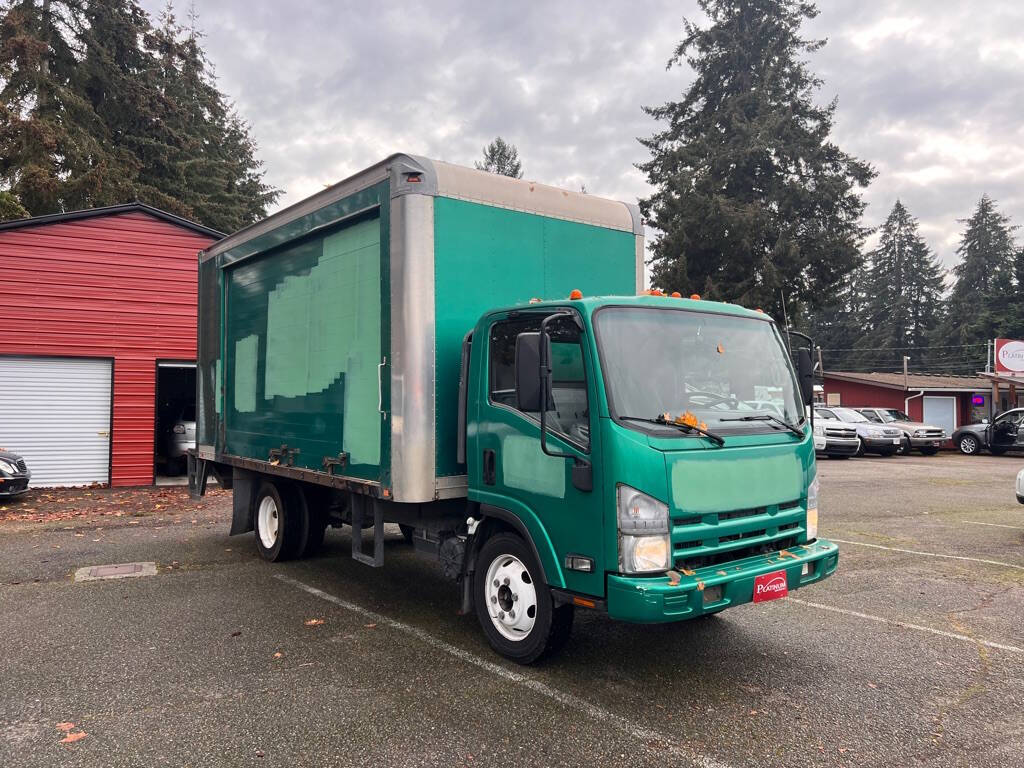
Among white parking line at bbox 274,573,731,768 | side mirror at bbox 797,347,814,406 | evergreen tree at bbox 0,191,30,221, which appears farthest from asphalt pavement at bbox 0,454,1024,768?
evergreen tree at bbox 0,191,30,221

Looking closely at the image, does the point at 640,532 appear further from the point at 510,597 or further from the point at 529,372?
the point at 510,597

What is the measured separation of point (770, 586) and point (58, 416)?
1436 cm

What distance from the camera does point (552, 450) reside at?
4441 millimetres

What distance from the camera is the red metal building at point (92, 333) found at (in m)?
14.1

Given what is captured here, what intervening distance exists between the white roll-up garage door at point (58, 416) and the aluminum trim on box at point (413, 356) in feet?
39.3

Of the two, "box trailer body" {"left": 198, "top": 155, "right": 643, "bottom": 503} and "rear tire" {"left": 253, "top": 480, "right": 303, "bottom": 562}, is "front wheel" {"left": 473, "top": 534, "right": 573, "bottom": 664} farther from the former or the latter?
"rear tire" {"left": 253, "top": 480, "right": 303, "bottom": 562}

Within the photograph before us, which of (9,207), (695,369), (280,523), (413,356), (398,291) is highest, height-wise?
(9,207)

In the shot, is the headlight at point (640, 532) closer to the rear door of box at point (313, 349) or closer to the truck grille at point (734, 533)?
the truck grille at point (734, 533)

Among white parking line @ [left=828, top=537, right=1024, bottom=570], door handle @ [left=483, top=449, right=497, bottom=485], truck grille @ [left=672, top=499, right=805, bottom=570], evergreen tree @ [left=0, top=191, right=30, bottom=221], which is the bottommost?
white parking line @ [left=828, top=537, right=1024, bottom=570]

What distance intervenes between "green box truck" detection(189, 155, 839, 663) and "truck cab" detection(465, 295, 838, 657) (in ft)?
0.04

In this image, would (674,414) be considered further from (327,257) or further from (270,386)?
(270,386)

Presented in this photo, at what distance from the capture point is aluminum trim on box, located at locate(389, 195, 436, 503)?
16.8 feet

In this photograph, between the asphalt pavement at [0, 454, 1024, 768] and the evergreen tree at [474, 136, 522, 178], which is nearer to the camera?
the asphalt pavement at [0, 454, 1024, 768]

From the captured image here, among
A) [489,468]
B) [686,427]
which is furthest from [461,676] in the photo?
[686,427]
